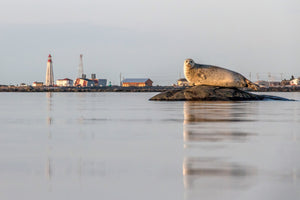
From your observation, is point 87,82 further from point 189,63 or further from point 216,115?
point 216,115

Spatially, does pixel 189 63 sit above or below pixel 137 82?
above

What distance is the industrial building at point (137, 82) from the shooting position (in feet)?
522

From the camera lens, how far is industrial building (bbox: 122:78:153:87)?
15900 centimetres

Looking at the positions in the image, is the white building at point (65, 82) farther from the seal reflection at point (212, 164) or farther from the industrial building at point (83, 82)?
the seal reflection at point (212, 164)

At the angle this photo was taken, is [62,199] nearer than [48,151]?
Yes

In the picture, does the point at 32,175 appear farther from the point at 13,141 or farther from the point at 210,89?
the point at 210,89

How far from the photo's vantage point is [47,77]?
147 m

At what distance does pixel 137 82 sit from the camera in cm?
16025

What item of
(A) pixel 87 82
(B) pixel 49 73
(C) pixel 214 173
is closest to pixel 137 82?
(A) pixel 87 82

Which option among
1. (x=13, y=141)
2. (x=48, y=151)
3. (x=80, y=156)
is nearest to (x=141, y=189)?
(x=80, y=156)

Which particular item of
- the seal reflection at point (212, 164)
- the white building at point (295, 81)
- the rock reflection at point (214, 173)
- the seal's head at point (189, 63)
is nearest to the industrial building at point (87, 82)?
the white building at point (295, 81)

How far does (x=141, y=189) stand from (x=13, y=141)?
652 centimetres

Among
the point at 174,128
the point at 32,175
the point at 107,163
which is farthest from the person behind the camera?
the point at 174,128

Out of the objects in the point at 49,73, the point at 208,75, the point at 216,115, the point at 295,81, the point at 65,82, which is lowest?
the point at 216,115
